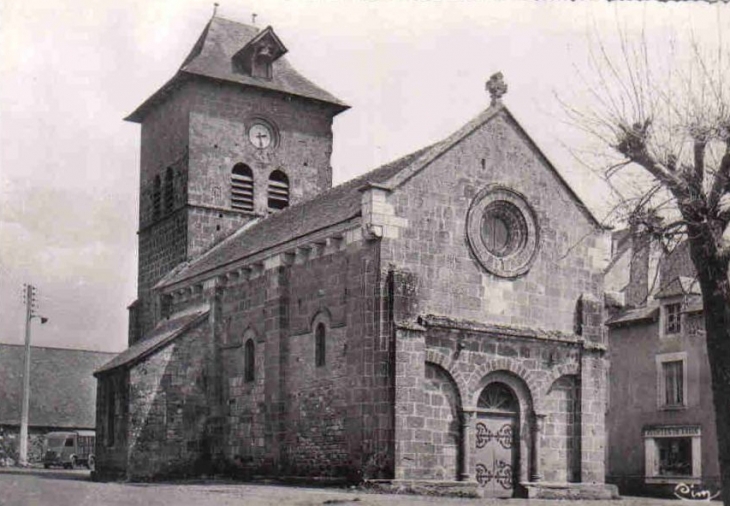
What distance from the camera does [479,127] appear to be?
25.1 m

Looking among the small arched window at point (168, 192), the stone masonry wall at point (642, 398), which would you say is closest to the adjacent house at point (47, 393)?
the small arched window at point (168, 192)

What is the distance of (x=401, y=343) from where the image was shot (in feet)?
73.6

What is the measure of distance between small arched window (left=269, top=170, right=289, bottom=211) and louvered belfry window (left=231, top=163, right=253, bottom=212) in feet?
2.59

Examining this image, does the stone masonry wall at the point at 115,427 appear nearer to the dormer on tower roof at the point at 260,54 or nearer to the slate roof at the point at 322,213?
the slate roof at the point at 322,213

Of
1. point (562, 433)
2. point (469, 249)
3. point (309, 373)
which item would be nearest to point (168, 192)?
point (309, 373)

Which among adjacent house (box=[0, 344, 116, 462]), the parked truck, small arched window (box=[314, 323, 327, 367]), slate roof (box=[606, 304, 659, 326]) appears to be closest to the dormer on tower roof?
small arched window (box=[314, 323, 327, 367])

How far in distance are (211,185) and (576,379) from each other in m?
15.2

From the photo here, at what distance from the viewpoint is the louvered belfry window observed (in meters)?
35.6

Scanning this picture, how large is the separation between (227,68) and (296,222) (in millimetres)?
9383

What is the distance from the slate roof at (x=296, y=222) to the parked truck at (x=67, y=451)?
16193 millimetres

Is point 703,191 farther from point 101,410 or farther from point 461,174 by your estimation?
point 101,410

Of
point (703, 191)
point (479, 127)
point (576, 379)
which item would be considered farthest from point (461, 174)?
point (703, 191)

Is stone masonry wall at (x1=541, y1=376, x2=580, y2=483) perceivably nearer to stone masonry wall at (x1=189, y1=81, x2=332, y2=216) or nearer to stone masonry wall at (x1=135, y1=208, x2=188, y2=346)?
stone masonry wall at (x1=189, y1=81, x2=332, y2=216)

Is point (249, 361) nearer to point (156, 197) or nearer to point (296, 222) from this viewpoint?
point (296, 222)
